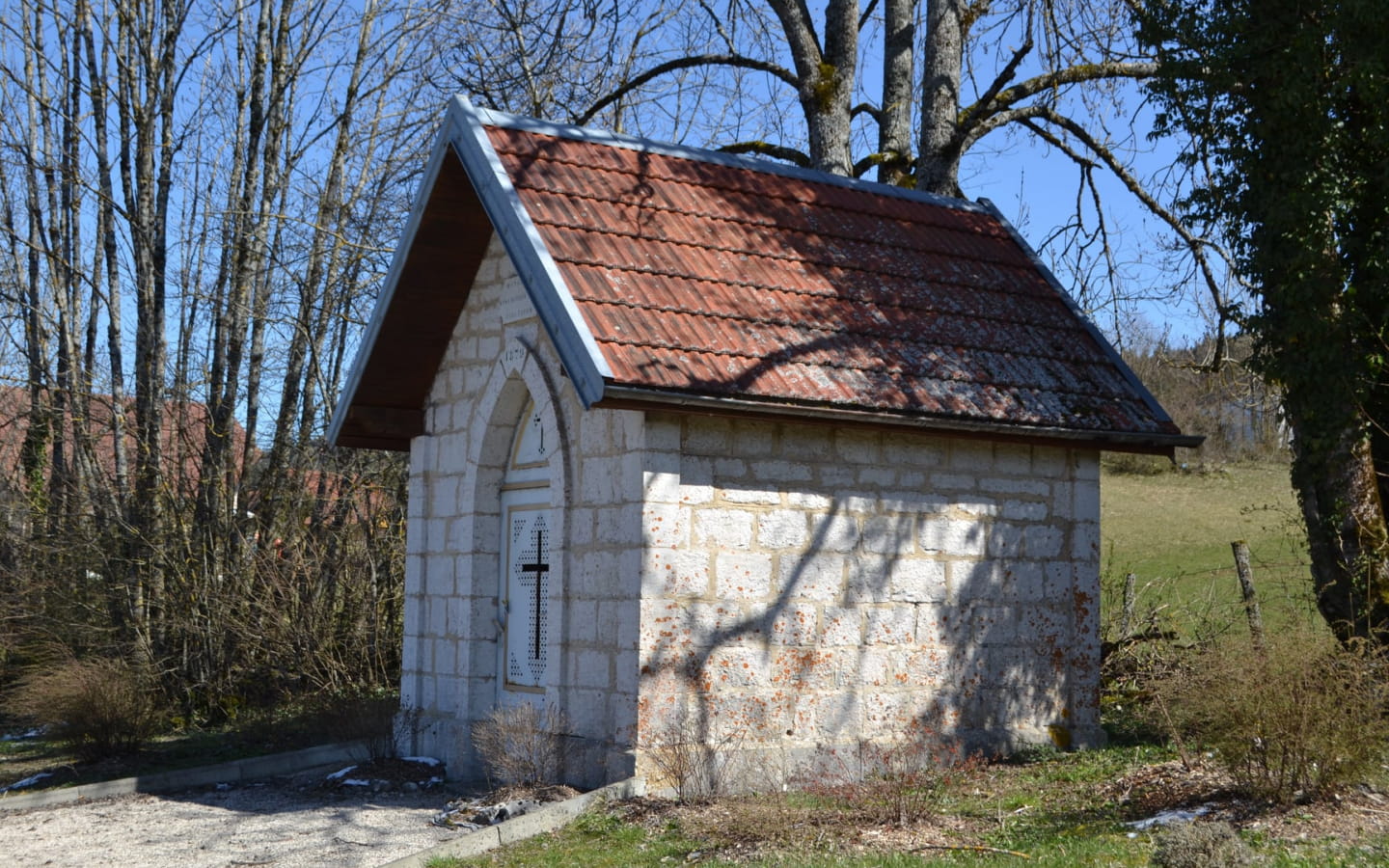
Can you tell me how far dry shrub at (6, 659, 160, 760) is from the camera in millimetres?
12820

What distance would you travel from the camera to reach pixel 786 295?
1002 centimetres

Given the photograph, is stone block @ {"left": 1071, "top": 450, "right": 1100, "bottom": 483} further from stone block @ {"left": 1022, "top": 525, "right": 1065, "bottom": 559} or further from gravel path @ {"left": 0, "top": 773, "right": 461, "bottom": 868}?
gravel path @ {"left": 0, "top": 773, "right": 461, "bottom": 868}

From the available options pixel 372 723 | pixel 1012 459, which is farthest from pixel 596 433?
pixel 372 723

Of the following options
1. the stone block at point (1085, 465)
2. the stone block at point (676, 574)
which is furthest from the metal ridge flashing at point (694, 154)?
the stone block at point (676, 574)

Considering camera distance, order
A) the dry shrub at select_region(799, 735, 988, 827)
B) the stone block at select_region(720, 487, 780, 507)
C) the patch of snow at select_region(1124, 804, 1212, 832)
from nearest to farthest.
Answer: the patch of snow at select_region(1124, 804, 1212, 832) → the dry shrub at select_region(799, 735, 988, 827) → the stone block at select_region(720, 487, 780, 507)

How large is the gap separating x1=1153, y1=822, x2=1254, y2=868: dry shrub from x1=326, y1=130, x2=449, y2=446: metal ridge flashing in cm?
677

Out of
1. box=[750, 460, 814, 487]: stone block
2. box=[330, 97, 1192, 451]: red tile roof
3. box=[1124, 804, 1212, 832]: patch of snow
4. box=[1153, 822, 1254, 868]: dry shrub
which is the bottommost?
box=[1124, 804, 1212, 832]: patch of snow

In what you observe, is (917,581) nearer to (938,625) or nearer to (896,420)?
(938,625)

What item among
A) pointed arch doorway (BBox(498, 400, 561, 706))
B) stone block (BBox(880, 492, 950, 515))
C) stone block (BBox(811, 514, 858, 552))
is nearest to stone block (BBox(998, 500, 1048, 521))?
stone block (BBox(880, 492, 950, 515))

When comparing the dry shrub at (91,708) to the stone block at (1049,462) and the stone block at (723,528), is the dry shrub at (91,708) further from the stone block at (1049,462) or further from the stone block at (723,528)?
the stone block at (1049,462)

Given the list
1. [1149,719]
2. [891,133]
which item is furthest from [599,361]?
[891,133]

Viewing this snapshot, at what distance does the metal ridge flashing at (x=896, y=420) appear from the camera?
27.9ft

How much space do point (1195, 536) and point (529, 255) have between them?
23775mm

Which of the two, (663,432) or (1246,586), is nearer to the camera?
(663,432)
